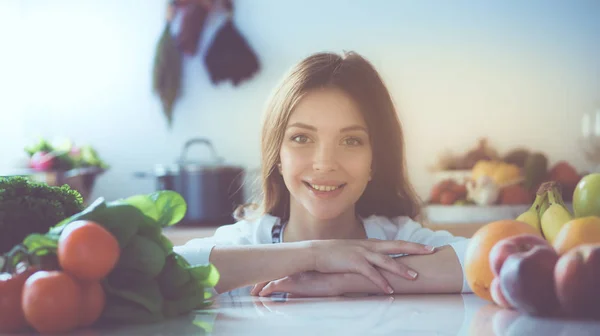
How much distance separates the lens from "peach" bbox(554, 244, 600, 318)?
0.63 m

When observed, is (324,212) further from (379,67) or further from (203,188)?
(379,67)

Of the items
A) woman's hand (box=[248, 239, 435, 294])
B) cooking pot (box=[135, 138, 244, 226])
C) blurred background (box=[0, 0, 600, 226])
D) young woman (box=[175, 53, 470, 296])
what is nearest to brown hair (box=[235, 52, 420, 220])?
young woman (box=[175, 53, 470, 296])

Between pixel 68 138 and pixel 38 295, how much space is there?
2.58 m

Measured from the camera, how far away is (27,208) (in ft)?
2.54

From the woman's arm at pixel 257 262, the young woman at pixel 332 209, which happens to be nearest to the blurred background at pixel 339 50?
the young woman at pixel 332 209

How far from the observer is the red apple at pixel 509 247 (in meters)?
0.70

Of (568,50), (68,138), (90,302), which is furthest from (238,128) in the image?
(90,302)

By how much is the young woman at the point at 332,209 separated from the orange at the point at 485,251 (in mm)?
129

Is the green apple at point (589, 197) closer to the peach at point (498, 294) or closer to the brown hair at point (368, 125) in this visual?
the peach at point (498, 294)

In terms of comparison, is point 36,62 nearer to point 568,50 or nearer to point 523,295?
point 568,50

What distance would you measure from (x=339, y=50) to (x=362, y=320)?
2.39 metres

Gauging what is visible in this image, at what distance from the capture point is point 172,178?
2615mm

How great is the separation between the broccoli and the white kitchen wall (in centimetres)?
223

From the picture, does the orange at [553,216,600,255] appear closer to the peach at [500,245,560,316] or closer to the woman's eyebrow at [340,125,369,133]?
the peach at [500,245,560,316]
